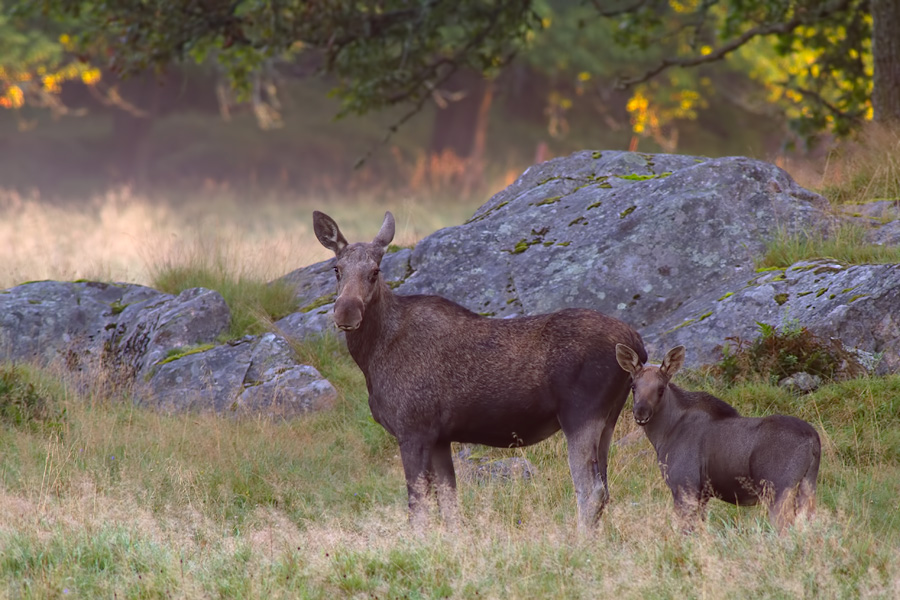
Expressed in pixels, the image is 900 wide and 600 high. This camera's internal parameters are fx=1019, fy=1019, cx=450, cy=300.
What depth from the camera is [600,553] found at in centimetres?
622

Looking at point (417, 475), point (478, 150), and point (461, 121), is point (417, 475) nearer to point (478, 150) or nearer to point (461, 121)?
point (478, 150)

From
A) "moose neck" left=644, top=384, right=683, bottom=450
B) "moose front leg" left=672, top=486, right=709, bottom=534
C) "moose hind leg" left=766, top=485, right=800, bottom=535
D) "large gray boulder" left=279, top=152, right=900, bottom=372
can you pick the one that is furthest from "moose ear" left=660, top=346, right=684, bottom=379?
"large gray boulder" left=279, top=152, right=900, bottom=372

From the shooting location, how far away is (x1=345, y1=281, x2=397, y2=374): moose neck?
7.58 m

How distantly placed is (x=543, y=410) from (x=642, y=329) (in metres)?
4.00

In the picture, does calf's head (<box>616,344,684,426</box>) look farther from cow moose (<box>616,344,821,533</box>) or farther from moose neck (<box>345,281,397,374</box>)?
moose neck (<box>345,281,397,374</box>)

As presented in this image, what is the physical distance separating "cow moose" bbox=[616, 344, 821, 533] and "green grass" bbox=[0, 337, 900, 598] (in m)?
0.21

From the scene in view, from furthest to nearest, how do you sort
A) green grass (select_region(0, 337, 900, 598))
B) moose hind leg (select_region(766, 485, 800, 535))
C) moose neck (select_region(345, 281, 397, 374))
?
moose neck (select_region(345, 281, 397, 374)) → moose hind leg (select_region(766, 485, 800, 535)) → green grass (select_region(0, 337, 900, 598))

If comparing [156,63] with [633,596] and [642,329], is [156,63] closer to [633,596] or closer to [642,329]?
[642,329]

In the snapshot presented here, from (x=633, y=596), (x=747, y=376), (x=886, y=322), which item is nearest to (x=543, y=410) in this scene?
(x=633, y=596)

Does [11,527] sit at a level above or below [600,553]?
above

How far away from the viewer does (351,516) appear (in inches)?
322

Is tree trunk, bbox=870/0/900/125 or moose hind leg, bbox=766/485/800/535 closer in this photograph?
moose hind leg, bbox=766/485/800/535

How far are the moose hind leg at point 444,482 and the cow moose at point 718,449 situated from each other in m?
1.42

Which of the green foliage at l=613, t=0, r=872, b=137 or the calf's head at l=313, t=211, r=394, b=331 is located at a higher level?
the green foliage at l=613, t=0, r=872, b=137
